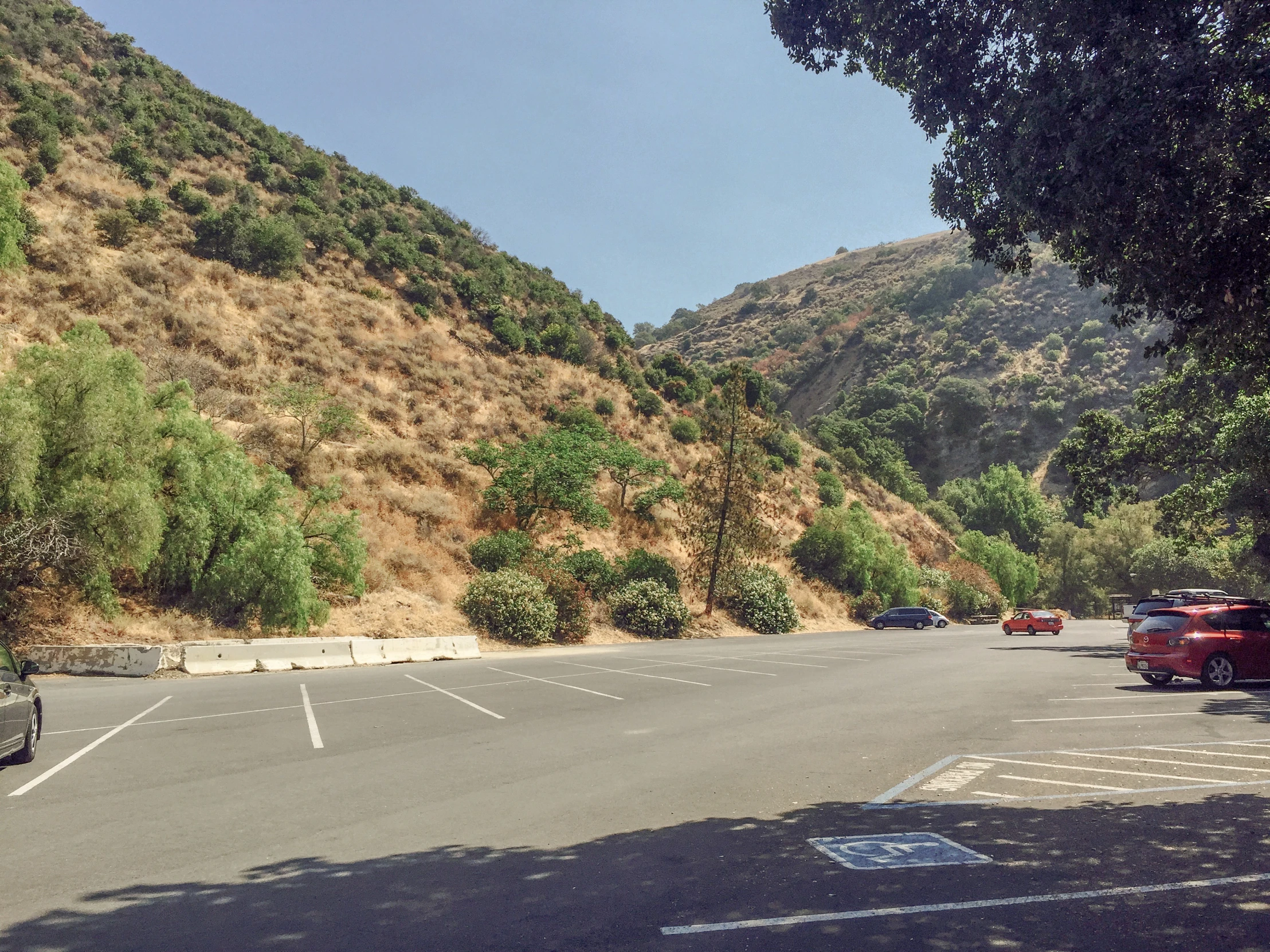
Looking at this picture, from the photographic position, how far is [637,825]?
21.5ft

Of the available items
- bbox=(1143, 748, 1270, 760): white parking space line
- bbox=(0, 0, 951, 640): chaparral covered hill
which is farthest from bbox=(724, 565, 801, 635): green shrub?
bbox=(1143, 748, 1270, 760): white parking space line

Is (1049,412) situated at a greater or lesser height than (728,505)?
greater

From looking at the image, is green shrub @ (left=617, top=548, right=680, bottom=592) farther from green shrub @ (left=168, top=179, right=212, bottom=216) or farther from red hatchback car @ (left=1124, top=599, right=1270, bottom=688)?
green shrub @ (left=168, top=179, right=212, bottom=216)

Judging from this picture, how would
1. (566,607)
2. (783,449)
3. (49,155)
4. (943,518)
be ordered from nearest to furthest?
1. (566,607)
2. (49,155)
3. (783,449)
4. (943,518)

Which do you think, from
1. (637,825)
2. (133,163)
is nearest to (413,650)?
(637,825)

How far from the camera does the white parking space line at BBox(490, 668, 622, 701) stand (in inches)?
599

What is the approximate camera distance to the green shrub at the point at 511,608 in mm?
30406

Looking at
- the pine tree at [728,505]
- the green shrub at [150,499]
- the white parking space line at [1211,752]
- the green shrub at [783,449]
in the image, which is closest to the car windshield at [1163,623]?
the white parking space line at [1211,752]

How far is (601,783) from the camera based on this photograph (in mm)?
8039

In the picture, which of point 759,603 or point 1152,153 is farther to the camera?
point 759,603

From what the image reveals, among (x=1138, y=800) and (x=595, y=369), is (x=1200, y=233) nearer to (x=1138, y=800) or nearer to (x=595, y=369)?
(x=1138, y=800)

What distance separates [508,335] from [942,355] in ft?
232

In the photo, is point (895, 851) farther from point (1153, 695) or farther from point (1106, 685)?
point (1106, 685)

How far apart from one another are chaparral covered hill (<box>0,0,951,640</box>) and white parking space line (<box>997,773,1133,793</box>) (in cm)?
2113
